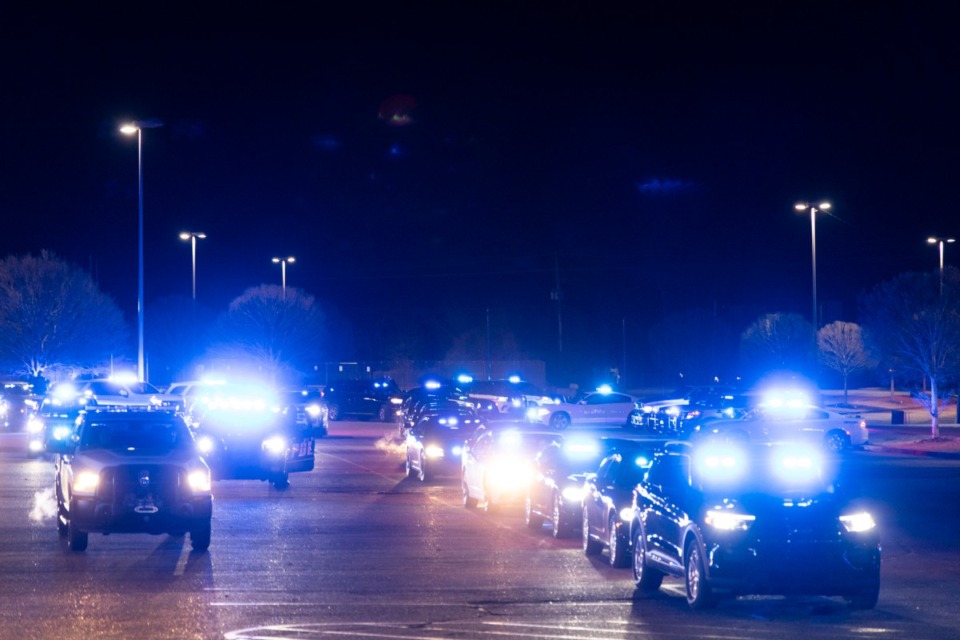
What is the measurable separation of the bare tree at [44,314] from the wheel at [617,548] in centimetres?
5847

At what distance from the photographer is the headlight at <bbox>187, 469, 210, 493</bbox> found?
57.7 ft

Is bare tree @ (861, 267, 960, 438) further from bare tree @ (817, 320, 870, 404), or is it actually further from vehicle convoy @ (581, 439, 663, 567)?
vehicle convoy @ (581, 439, 663, 567)

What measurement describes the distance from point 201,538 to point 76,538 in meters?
1.48

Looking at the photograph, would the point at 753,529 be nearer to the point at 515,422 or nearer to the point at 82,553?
the point at 82,553

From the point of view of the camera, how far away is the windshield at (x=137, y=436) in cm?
1830

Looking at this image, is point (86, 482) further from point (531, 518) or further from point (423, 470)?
point (423, 470)

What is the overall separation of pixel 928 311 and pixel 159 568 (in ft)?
121

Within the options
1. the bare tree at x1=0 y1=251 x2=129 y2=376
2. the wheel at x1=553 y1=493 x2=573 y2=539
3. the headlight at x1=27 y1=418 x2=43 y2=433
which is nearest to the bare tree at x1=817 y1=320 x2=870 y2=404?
the bare tree at x1=0 y1=251 x2=129 y2=376

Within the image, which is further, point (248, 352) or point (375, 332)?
point (375, 332)

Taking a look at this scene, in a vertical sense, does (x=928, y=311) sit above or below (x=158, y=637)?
above

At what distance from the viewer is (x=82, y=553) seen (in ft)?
56.9

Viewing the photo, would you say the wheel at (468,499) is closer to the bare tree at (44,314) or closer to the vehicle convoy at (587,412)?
the vehicle convoy at (587,412)

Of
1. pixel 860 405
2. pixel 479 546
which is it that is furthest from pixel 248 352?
pixel 479 546

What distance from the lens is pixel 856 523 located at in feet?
43.7
